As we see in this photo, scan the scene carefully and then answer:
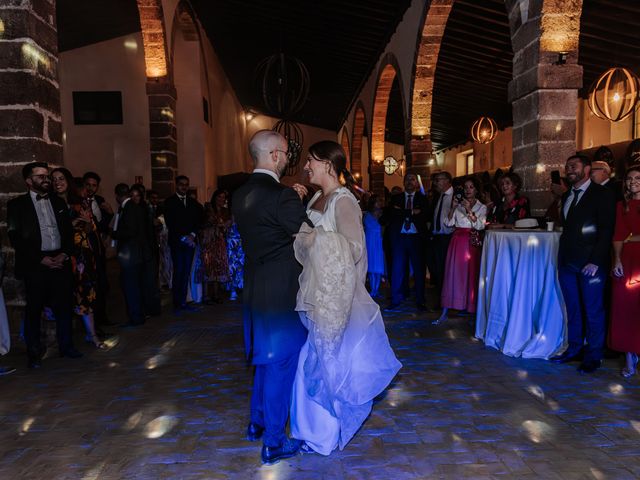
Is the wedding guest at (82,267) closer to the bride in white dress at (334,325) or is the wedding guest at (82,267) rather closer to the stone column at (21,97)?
the stone column at (21,97)

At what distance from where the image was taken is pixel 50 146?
4797 millimetres

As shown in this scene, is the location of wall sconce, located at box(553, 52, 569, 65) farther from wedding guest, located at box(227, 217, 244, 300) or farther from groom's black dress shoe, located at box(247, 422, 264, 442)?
groom's black dress shoe, located at box(247, 422, 264, 442)

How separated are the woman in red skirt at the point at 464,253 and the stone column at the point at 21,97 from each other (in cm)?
408

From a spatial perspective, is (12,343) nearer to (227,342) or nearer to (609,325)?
(227,342)

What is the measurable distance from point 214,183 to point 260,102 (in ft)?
26.8

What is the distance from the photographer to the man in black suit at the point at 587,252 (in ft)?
12.3

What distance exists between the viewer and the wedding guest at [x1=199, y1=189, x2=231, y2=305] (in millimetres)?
6852

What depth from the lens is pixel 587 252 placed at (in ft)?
12.5

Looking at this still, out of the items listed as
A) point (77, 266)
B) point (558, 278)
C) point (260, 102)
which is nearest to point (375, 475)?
point (558, 278)

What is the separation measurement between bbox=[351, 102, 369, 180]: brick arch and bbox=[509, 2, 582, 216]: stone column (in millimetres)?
10940

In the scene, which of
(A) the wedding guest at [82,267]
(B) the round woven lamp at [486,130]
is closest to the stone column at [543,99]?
(A) the wedding guest at [82,267]

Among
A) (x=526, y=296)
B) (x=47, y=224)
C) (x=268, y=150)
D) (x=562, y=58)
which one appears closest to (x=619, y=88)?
(x=562, y=58)

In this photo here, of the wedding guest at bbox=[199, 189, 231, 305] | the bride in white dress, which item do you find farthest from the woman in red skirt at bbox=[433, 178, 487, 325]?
the wedding guest at bbox=[199, 189, 231, 305]

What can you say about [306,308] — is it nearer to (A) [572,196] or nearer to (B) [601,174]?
(A) [572,196]
